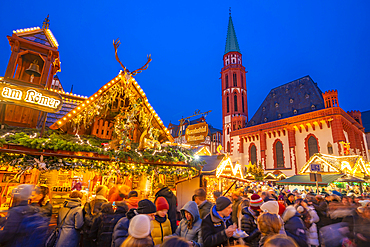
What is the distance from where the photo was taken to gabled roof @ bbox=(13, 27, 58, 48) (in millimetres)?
8959

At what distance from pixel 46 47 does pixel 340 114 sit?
3235cm

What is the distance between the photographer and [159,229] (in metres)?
3.35

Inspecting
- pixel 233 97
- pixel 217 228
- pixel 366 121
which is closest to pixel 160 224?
pixel 217 228

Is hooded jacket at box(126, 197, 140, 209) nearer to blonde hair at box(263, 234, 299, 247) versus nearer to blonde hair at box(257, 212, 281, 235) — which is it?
blonde hair at box(257, 212, 281, 235)

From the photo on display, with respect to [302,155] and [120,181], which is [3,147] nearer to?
[120,181]

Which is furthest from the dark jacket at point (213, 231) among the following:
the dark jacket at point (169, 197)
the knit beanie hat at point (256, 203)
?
the dark jacket at point (169, 197)

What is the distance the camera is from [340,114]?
2667cm

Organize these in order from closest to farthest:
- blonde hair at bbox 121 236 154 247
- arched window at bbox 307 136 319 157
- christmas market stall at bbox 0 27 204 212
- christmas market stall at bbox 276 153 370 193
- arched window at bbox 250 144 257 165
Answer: blonde hair at bbox 121 236 154 247, christmas market stall at bbox 0 27 204 212, christmas market stall at bbox 276 153 370 193, arched window at bbox 307 136 319 157, arched window at bbox 250 144 257 165

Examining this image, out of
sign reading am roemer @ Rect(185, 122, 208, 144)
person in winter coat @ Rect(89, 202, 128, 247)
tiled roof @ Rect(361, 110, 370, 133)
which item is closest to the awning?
sign reading am roemer @ Rect(185, 122, 208, 144)

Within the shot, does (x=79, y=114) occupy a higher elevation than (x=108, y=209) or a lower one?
higher

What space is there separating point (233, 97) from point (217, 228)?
42906mm

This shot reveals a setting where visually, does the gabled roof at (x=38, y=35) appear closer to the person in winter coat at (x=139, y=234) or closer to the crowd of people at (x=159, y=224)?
the crowd of people at (x=159, y=224)

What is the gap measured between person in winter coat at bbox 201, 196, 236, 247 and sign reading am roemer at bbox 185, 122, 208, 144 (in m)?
7.00

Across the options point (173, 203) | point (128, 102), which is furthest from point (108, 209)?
point (128, 102)
